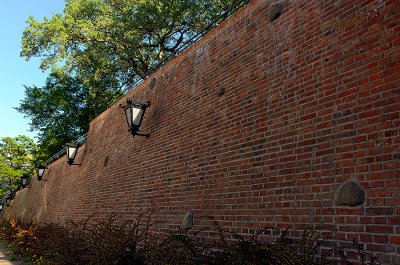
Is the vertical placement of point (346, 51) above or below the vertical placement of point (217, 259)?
above

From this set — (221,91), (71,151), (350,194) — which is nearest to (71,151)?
(71,151)

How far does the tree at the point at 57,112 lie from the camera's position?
80.3 feet

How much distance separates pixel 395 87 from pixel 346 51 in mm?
715

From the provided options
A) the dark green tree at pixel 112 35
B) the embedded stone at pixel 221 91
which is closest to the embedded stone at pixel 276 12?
the embedded stone at pixel 221 91

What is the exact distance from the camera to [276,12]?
443cm

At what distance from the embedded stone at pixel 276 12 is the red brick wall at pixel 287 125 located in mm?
78

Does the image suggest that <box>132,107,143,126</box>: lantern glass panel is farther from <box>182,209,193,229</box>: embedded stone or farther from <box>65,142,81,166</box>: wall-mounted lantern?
<box>65,142,81,166</box>: wall-mounted lantern

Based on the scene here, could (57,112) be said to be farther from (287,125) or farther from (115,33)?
(287,125)

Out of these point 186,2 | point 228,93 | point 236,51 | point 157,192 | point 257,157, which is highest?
point 186,2

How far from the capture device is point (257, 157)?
4.09 meters

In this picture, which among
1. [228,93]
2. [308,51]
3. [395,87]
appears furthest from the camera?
[228,93]

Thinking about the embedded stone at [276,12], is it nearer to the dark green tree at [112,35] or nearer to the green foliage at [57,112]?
the dark green tree at [112,35]

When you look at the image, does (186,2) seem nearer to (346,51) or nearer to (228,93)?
(228,93)

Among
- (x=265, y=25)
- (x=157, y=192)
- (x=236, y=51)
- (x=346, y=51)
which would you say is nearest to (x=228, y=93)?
(x=236, y=51)
